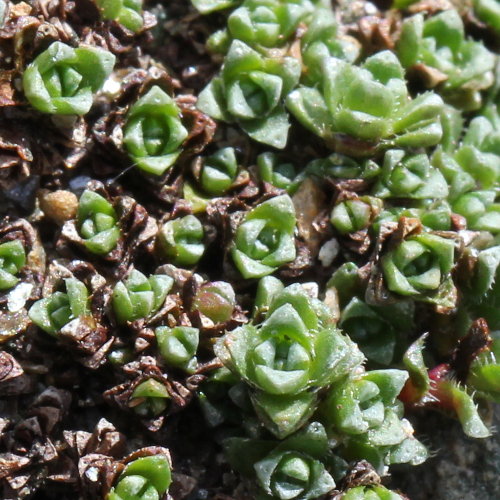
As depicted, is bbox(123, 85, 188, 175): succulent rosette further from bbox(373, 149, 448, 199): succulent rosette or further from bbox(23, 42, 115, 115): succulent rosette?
bbox(373, 149, 448, 199): succulent rosette

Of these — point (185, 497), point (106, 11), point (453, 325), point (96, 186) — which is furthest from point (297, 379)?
point (106, 11)

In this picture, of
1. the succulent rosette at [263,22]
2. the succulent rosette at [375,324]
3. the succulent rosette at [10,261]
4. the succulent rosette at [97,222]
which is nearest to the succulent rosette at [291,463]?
the succulent rosette at [375,324]

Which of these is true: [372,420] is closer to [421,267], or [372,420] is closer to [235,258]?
[421,267]

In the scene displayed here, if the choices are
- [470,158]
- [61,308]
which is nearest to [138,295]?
[61,308]

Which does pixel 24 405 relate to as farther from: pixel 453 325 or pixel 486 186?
pixel 486 186

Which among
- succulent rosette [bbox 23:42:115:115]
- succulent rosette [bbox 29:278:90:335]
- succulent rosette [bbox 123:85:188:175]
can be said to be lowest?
succulent rosette [bbox 29:278:90:335]

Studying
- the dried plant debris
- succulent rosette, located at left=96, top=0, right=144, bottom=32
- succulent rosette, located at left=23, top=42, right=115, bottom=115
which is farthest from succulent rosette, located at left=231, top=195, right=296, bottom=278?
succulent rosette, located at left=96, top=0, right=144, bottom=32

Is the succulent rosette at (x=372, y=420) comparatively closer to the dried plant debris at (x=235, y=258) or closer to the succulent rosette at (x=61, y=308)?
the dried plant debris at (x=235, y=258)
